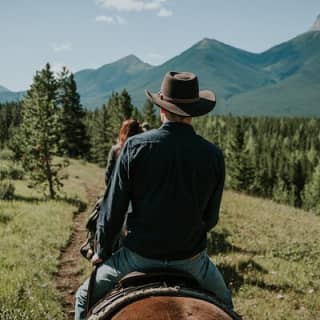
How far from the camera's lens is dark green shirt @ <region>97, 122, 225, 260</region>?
4176mm

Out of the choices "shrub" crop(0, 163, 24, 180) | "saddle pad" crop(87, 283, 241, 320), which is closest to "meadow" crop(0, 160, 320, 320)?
"saddle pad" crop(87, 283, 241, 320)

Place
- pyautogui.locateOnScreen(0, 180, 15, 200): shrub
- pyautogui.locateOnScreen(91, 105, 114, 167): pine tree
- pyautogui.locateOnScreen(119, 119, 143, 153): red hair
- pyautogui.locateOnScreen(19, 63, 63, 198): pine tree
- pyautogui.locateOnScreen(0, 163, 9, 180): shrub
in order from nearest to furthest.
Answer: pyautogui.locateOnScreen(119, 119, 143, 153): red hair
pyautogui.locateOnScreen(0, 180, 15, 200): shrub
pyautogui.locateOnScreen(19, 63, 63, 198): pine tree
pyautogui.locateOnScreen(0, 163, 9, 180): shrub
pyautogui.locateOnScreen(91, 105, 114, 167): pine tree

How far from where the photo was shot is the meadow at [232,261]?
331 inches

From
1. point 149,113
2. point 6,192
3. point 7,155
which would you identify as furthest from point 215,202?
point 149,113

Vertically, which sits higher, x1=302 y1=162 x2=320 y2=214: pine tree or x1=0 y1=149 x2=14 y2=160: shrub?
x1=0 y1=149 x2=14 y2=160: shrub

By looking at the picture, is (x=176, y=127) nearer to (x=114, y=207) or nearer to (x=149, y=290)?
(x=114, y=207)

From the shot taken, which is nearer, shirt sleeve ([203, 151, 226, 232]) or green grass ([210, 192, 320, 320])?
shirt sleeve ([203, 151, 226, 232])

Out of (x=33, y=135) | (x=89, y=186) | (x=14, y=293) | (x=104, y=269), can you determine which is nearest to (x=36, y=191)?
(x=33, y=135)

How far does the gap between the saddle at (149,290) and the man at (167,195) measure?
4.6 inches

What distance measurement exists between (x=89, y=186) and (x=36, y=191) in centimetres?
785

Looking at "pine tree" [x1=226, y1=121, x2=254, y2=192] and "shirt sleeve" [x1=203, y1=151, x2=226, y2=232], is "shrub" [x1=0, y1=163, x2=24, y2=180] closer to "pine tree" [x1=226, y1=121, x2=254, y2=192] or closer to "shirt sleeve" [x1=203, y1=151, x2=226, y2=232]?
"shirt sleeve" [x1=203, y1=151, x2=226, y2=232]

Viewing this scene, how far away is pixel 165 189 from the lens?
4168 millimetres

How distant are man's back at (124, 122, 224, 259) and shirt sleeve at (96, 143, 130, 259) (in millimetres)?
66

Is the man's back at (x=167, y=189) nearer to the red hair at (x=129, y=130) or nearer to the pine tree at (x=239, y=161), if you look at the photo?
the red hair at (x=129, y=130)
